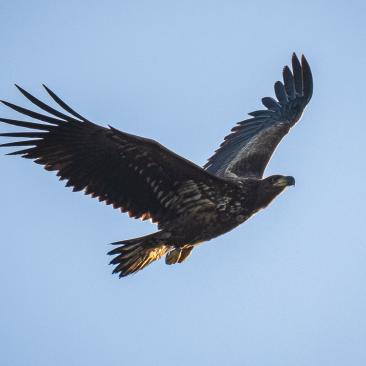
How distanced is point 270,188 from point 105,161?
2.16 m

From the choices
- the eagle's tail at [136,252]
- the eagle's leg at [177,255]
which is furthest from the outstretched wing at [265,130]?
the eagle's tail at [136,252]

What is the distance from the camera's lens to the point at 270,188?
11.4 metres

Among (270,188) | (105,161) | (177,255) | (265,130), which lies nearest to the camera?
(105,161)

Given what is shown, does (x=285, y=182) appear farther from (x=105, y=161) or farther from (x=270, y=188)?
(x=105, y=161)

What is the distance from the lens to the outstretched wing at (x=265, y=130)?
42.4 ft

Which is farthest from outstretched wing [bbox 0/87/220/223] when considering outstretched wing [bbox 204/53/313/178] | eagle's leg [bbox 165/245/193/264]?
outstretched wing [bbox 204/53/313/178]

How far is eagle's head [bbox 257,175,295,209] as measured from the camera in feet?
37.3

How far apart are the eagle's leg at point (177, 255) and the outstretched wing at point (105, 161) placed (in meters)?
0.79

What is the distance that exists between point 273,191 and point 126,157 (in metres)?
2.00

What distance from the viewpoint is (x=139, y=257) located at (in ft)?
36.7

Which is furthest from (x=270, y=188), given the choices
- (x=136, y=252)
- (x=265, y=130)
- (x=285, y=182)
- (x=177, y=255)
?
(x=265, y=130)

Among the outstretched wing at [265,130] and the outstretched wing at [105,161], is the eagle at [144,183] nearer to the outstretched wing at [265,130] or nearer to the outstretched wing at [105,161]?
the outstretched wing at [105,161]

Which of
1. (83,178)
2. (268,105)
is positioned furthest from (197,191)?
(268,105)

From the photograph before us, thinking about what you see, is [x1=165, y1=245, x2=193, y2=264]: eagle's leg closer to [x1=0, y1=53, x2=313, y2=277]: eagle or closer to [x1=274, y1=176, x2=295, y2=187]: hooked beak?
[x1=0, y1=53, x2=313, y2=277]: eagle
